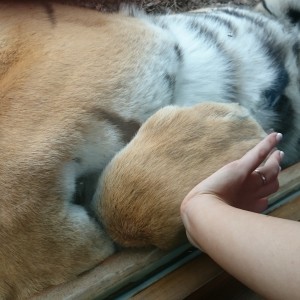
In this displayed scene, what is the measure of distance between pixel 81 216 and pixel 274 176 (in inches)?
13.3

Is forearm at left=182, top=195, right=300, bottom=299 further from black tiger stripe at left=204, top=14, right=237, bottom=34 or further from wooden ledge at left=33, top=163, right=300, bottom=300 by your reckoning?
black tiger stripe at left=204, top=14, right=237, bottom=34

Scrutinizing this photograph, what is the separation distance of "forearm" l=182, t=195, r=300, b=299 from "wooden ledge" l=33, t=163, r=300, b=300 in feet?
0.40

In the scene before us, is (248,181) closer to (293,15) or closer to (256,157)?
(256,157)

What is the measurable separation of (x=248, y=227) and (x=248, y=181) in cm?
19

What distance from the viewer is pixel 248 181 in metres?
A: 0.96

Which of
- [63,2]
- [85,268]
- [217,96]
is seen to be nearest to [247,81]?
[217,96]

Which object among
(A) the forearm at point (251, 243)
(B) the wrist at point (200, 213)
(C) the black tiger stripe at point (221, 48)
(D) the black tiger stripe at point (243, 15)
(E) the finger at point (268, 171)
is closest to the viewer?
(A) the forearm at point (251, 243)

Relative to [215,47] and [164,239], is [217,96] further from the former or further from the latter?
[164,239]

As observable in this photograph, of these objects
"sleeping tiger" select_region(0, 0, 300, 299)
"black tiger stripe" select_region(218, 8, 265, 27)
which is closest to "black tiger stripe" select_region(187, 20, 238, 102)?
"sleeping tiger" select_region(0, 0, 300, 299)

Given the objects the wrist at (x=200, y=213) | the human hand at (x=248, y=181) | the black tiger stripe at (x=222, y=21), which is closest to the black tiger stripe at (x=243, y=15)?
the black tiger stripe at (x=222, y=21)

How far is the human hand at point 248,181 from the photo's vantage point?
2.99 ft

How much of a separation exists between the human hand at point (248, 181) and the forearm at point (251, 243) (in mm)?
29

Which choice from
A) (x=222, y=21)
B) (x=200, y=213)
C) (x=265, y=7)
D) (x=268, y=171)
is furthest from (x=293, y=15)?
(x=200, y=213)

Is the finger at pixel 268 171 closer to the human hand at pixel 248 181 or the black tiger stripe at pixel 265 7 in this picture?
the human hand at pixel 248 181
